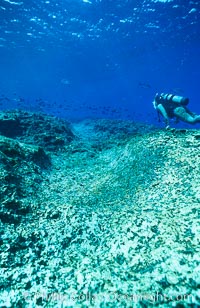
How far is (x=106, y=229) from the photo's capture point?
8.82ft

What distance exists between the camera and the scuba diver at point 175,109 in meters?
6.90

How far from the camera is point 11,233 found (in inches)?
103

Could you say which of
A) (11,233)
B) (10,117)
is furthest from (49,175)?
(10,117)

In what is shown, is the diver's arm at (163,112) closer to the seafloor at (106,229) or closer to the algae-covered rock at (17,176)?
the seafloor at (106,229)

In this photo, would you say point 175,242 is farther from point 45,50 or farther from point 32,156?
point 45,50

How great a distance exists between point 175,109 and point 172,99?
33 cm

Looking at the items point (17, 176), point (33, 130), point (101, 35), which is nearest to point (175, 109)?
point (33, 130)

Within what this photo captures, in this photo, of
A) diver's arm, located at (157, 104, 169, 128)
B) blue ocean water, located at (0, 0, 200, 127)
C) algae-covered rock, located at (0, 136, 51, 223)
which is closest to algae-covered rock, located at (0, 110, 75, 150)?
algae-covered rock, located at (0, 136, 51, 223)

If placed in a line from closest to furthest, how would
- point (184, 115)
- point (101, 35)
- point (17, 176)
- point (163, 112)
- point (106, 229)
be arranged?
point (106, 229) < point (17, 176) < point (184, 115) < point (163, 112) < point (101, 35)

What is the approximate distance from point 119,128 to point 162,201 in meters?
9.89

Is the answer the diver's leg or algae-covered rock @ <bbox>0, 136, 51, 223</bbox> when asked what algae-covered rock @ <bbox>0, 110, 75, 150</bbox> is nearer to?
algae-covered rock @ <bbox>0, 136, 51, 223</bbox>

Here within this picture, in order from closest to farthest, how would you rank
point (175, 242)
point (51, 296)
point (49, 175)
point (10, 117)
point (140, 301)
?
point (140, 301) < point (51, 296) < point (175, 242) < point (49, 175) < point (10, 117)

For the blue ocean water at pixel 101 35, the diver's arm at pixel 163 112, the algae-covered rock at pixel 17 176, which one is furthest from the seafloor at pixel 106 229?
the blue ocean water at pixel 101 35

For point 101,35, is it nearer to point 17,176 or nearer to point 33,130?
point 33,130
